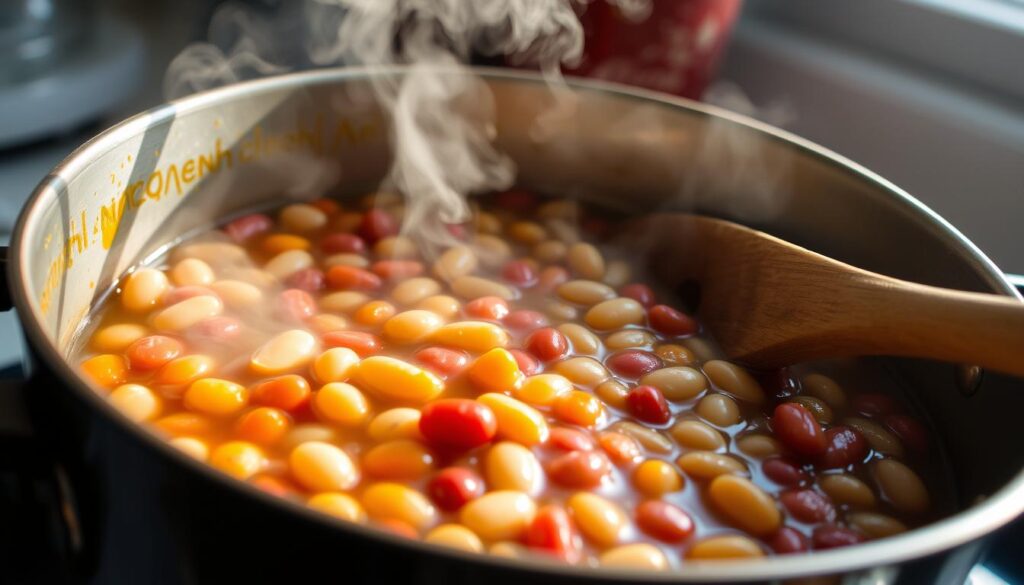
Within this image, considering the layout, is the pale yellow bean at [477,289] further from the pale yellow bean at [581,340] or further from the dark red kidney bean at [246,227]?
the dark red kidney bean at [246,227]

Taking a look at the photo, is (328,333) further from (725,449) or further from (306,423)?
(725,449)

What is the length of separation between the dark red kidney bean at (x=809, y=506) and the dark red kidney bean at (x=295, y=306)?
42cm

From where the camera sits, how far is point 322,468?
24.0 inches

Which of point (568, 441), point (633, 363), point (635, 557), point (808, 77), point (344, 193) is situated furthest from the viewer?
point (808, 77)

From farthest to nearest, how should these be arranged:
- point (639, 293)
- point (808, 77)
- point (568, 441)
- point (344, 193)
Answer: point (808, 77)
point (344, 193)
point (639, 293)
point (568, 441)

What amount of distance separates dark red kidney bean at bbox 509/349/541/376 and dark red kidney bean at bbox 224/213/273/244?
31 cm

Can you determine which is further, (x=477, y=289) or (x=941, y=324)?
(x=477, y=289)

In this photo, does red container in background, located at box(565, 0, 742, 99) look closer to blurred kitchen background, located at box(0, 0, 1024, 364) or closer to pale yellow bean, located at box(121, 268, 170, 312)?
blurred kitchen background, located at box(0, 0, 1024, 364)

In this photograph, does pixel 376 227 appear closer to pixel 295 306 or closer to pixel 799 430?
pixel 295 306

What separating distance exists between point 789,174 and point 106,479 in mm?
647

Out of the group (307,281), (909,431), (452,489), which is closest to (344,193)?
(307,281)

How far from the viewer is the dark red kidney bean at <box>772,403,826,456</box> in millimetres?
677

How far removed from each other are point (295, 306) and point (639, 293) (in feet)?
1.03

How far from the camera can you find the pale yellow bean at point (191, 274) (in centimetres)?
82
